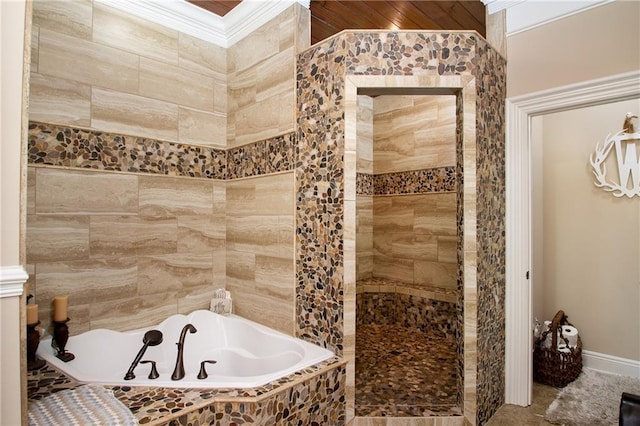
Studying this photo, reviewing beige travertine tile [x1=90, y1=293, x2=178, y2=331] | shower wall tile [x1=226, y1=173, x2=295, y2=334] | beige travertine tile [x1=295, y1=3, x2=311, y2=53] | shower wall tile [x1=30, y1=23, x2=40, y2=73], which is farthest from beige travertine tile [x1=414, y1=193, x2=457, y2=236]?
shower wall tile [x1=30, y1=23, x2=40, y2=73]

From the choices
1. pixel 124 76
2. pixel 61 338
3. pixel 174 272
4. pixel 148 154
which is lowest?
pixel 61 338

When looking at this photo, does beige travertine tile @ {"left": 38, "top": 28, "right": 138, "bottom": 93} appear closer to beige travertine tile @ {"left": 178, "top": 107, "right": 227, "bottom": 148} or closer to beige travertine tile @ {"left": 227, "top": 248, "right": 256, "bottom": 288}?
beige travertine tile @ {"left": 178, "top": 107, "right": 227, "bottom": 148}

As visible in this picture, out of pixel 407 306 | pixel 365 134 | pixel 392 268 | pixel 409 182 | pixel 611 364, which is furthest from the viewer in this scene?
pixel 365 134

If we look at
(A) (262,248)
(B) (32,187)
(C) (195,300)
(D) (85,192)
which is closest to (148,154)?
(D) (85,192)

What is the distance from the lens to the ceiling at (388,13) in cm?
235

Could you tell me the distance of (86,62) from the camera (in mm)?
2141

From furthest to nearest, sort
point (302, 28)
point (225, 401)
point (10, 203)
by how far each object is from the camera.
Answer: point (302, 28) < point (225, 401) < point (10, 203)

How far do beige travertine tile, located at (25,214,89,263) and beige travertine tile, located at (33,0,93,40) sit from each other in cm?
110

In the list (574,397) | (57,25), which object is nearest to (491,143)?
(574,397)

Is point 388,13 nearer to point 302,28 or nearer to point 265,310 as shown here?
point 302,28

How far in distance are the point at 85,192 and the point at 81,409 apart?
126 centimetres

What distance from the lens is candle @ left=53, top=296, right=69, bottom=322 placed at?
6.35 feet

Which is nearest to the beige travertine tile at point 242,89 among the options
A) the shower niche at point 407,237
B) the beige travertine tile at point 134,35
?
the beige travertine tile at point 134,35

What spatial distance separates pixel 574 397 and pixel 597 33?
228cm
